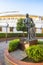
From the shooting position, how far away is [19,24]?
19188mm

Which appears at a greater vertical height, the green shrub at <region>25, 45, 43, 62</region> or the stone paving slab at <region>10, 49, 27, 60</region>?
the green shrub at <region>25, 45, 43, 62</region>

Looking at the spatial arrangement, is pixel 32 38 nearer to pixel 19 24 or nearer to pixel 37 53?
pixel 37 53

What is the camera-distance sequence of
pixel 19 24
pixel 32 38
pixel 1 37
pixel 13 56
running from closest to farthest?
pixel 13 56 → pixel 32 38 → pixel 1 37 → pixel 19 24

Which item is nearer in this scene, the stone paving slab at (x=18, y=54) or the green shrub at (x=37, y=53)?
the green shrub at (x=37, y=53)

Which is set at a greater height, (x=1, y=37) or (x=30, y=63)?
(x=30, y=63)

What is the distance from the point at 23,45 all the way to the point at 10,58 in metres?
1.53

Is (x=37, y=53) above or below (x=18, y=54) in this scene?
above

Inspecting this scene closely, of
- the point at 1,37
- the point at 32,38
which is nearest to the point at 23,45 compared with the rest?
the point at 32,38

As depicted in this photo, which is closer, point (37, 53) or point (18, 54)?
point (37, 53)

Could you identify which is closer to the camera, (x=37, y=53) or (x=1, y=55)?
(x=37, y=53)

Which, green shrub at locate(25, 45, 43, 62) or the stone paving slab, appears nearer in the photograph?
green shrub at locate(25, 45, 43, 62)

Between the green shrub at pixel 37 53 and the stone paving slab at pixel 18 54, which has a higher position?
the green shrub at pixel 37 53

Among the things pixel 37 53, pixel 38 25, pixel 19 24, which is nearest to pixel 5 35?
pixel 19 24

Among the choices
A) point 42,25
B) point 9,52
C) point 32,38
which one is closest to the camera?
point 9,52
